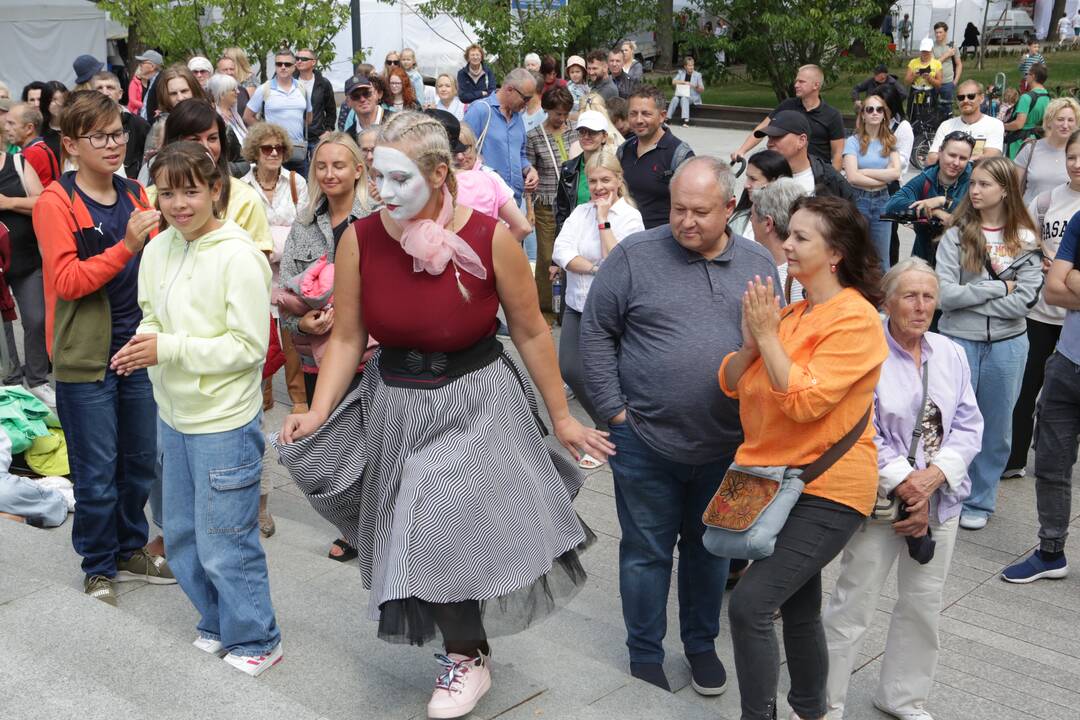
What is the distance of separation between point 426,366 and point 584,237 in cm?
292

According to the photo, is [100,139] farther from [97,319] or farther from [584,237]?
[584,237]

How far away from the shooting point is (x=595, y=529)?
20.5 feet

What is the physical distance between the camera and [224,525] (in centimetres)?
411

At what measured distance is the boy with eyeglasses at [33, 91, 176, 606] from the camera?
15.1 ft

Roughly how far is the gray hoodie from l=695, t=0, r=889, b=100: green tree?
842 inches

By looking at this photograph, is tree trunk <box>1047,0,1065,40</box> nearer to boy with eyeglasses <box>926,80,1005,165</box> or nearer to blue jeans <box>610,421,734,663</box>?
boy with eyeglasses <box>926,80,1005,165</box>

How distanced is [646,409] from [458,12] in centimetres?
1936

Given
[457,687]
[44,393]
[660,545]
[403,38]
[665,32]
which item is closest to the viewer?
[457,687]

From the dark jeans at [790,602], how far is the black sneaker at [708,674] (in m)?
0.66

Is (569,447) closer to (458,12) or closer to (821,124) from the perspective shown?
(821,124)

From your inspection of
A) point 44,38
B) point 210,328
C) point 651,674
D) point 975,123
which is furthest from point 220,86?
point 44,38

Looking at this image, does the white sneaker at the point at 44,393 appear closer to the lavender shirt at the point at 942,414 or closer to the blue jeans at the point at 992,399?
the blue jeans at the point at 992,399

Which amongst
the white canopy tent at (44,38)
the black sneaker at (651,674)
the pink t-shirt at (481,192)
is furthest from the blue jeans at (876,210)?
the white canopy tent at (44,38)

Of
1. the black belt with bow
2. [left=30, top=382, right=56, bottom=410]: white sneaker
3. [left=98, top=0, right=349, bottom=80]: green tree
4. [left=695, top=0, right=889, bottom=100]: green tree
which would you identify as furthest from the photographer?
[left=695, top=0, right=889, bottom=100]: green tree
